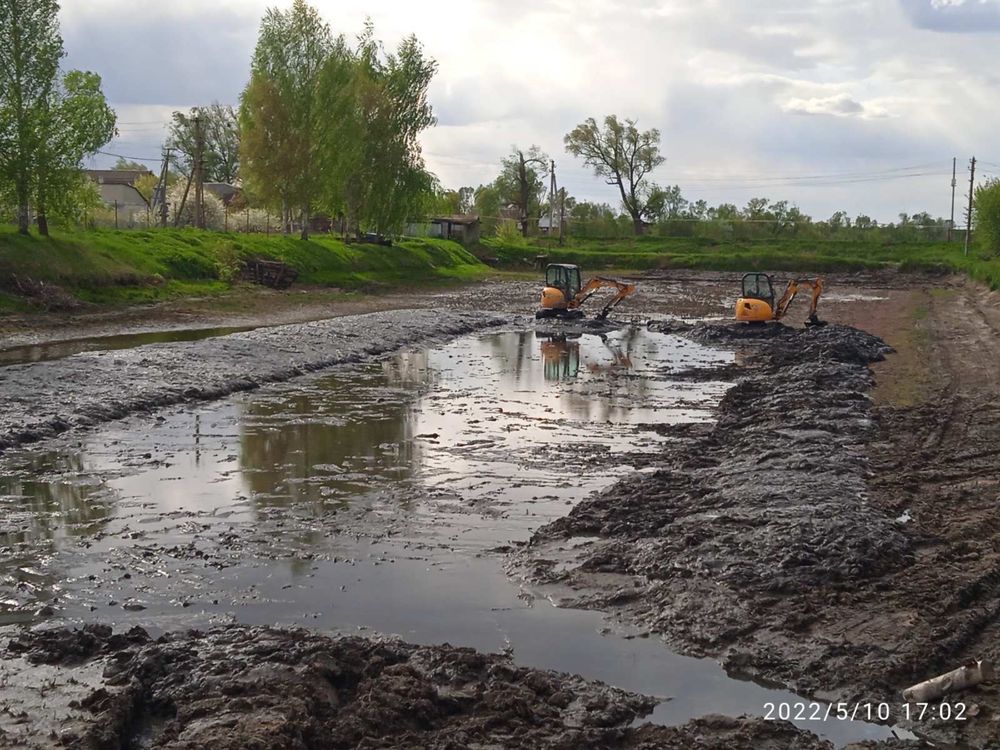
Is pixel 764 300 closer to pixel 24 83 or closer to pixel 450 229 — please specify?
pixel 24 83

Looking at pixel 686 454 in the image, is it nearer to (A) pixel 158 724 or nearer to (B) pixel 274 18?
(A) pixel 158 724

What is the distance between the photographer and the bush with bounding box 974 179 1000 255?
6544 cm

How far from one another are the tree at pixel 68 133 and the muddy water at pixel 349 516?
17.6 metres

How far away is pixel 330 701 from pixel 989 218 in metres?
67.3

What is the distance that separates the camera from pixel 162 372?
21016 millimetres

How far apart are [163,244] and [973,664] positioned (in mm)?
39273

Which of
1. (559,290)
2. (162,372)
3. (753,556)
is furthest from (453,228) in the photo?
(753,556)

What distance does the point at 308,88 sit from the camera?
56938mm

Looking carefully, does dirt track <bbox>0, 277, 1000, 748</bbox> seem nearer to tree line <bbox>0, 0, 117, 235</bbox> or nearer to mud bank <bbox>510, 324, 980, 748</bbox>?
mud bank <bbox>510, 324, 980, 748</bbox>

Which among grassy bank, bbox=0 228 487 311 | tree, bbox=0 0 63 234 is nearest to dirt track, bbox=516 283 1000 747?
grassy bank, bbox=0 228 487 311

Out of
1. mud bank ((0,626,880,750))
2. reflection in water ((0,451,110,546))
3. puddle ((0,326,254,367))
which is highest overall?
puddle ((0,326,254,367))

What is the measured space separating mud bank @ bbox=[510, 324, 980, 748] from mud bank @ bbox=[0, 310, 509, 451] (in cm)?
899

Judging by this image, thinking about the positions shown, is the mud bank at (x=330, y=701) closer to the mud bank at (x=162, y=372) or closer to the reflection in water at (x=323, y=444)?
the reflection in water at (x=323, y=444)

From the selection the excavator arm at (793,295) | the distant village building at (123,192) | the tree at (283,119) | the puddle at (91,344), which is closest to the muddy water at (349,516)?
the puddle at (91,344)
